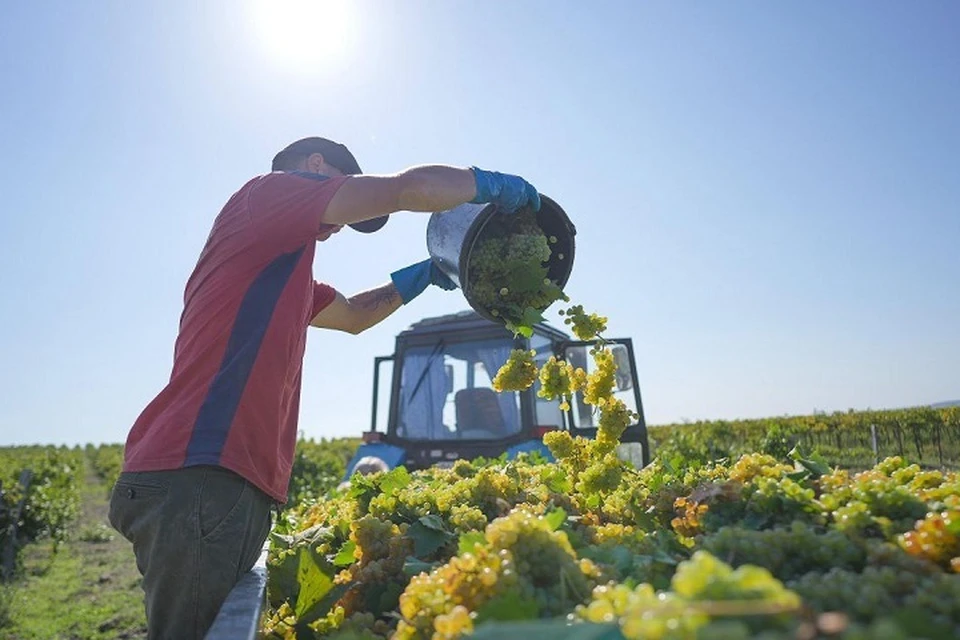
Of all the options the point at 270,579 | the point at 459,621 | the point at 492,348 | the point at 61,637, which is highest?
the point at 492,348

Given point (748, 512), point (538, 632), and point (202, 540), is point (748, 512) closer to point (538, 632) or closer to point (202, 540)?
point (538, 632)

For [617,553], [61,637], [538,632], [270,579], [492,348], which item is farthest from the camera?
[61,637]

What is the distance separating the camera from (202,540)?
234cm

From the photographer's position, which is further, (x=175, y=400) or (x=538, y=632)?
(x=175, y=400)

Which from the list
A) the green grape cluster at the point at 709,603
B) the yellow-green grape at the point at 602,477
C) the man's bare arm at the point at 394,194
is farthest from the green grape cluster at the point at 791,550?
the man's bare arm at the point at 394,194

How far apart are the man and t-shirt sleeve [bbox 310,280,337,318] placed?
3.11 ft

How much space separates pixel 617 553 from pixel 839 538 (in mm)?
432

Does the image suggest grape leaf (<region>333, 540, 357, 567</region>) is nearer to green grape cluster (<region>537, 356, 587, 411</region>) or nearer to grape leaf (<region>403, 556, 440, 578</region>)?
grape leaf (<region>403, 556, 440, 578</region>)

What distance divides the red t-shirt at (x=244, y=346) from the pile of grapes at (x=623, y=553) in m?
0.43

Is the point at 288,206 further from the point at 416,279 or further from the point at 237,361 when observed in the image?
the point at 416,279

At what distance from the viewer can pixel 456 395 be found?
7.27m

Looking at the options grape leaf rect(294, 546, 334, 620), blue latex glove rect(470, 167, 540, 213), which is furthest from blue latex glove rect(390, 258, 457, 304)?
grape leaf rect(294, 546, 334, 620)

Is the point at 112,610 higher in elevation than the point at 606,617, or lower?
lower

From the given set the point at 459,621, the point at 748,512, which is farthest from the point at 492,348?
the point at 459,621
